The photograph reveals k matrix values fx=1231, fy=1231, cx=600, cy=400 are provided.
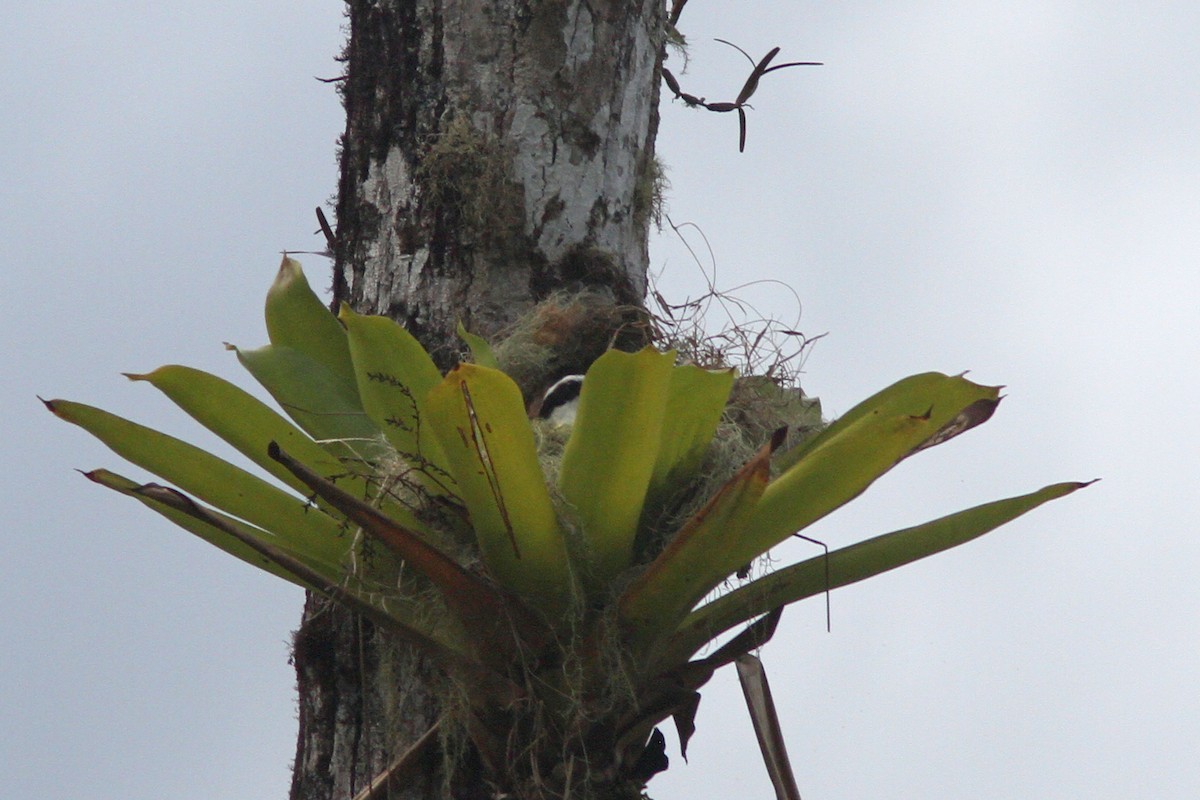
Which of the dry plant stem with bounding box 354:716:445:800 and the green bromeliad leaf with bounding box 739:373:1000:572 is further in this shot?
the dry plant stem with bounding box 354:716:445:800

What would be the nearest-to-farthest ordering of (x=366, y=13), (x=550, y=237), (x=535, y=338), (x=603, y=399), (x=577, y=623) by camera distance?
(x=603, y=399) → (x=577, y=623) → (x=535, y=338) → (x=550, y=237) → (x=366, y=13)

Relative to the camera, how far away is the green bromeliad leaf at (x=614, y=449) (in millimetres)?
1130

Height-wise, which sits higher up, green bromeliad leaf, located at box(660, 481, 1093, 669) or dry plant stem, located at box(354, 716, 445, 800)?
green bromeliad leaf, located at box(660, 481, 1093, 669)

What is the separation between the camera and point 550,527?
1.23 m

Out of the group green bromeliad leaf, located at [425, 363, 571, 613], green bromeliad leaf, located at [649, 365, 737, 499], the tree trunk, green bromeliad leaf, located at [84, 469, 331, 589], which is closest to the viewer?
green bromeliad leaf, located at [425, 363, 571, 613]

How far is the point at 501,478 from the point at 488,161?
653 mm

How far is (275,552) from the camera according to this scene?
3.94 feet

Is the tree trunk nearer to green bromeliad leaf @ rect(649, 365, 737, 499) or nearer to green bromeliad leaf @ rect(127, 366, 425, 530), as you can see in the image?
green bromeliad leaf @ rect(127, 366, 425, 530)

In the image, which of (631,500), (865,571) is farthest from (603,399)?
(865,571)

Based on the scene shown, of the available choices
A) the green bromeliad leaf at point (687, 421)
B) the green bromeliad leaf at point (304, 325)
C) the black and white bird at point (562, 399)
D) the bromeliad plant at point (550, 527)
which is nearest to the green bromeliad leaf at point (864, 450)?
the bromeliad plant at point (550, 527)

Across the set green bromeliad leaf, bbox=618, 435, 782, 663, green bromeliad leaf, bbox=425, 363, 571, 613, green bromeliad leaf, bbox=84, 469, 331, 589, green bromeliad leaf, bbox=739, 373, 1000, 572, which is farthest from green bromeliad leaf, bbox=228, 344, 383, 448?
green bromeliad leaf, bbox=739, 373, 1000, 572

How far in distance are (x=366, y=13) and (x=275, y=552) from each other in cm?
96

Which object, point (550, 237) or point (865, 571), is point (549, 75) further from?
point (865, 571)

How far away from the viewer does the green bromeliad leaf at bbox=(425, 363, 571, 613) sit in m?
1.12
